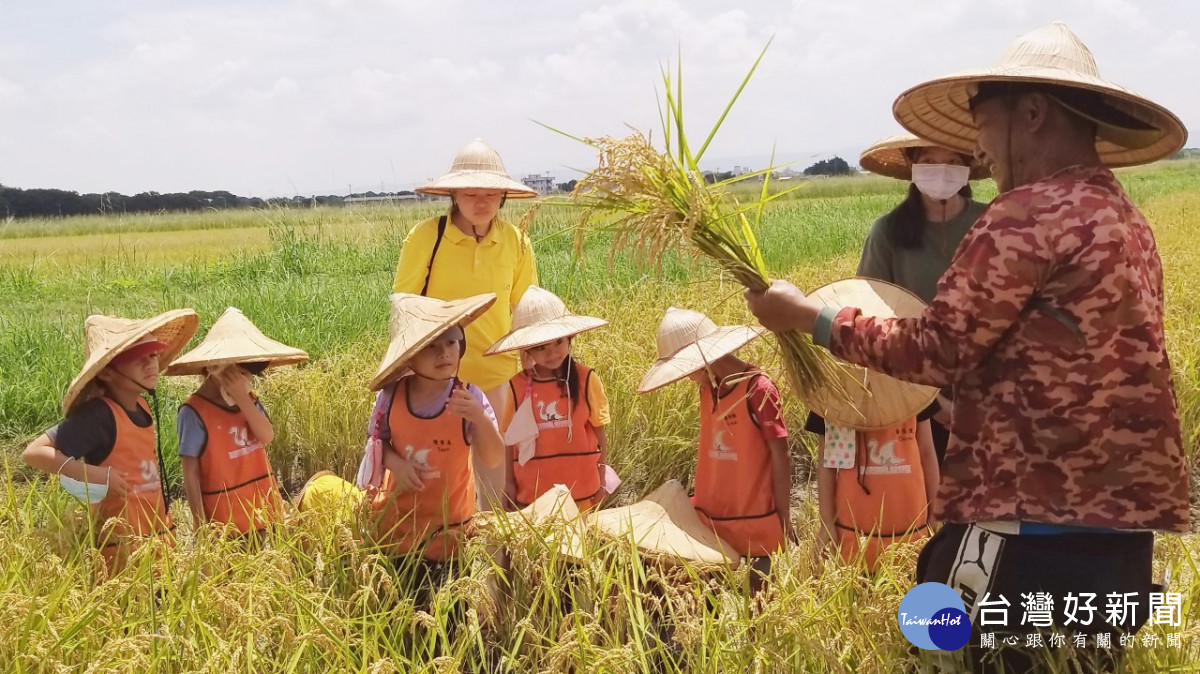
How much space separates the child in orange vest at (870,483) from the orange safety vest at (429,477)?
1126 mm

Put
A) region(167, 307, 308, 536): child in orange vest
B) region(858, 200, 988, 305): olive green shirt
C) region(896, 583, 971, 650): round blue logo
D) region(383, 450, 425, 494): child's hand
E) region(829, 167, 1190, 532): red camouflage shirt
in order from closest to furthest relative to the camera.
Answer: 1. region(829, 167, 1190, 532): red camouflage shirt
2. region(896, 583, 971, 650): round blue logo
3. region(383, 450, 425, 494): child's hand
4. region(167, 307, 308, 536): child in orange vest
5. region(858, 200, 988, 305): olive green shirt

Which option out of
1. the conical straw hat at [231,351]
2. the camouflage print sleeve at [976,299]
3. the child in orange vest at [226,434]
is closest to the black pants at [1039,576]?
the camouflage print sleeve at [976,299]

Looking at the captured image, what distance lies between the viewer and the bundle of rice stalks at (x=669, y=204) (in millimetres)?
2178

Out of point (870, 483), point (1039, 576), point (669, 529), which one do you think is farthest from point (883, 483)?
point (1039, 576)

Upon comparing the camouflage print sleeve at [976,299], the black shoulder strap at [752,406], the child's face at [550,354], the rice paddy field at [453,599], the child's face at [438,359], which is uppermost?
the camouflage print sleeve at [976,299]

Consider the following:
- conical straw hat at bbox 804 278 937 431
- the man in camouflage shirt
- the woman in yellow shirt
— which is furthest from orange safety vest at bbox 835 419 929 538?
the woman in yellow shirt

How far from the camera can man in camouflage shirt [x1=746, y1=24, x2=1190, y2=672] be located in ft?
5.06

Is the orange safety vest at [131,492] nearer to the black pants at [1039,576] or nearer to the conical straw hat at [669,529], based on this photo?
the conical straw hat at [669,529]

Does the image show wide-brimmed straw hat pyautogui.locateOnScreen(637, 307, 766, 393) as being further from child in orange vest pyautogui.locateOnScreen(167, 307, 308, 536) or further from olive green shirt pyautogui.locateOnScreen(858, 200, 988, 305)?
child in orange vest pyautogui.locateOnScreen(167, 307, 308, 536)

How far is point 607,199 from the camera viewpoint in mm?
2264

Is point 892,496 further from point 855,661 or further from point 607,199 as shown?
point 607,199

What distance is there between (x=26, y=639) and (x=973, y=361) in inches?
85.6

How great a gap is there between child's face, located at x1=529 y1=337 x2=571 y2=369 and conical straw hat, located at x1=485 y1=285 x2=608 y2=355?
0.04 m

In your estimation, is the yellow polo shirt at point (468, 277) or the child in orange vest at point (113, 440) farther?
the yellow polo shirt at point (468, 277)
